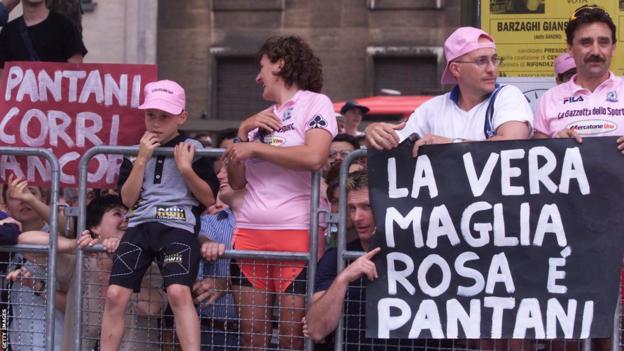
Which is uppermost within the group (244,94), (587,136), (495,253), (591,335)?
(244,94)

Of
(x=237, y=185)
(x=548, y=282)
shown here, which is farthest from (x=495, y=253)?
(x=237, y=185)

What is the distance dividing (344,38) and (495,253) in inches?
830

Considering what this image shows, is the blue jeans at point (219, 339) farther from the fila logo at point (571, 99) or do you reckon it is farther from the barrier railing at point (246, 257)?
the fila logo at point (571, 99)

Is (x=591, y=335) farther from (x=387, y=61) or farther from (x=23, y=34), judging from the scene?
(x=387, y=61)

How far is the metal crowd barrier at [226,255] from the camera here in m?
6.85

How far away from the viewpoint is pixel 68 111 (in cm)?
779

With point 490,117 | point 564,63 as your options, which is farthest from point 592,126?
point 564,63

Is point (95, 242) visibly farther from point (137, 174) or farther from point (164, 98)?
point (164, 98)

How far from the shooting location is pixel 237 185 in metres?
7.07

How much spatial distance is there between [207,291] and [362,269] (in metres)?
0.93

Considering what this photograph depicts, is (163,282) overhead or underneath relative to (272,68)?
underneath

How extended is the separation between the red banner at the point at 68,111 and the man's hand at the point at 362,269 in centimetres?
164

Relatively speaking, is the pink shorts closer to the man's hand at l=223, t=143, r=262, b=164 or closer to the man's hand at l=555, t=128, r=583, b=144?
the man's hand at l=223, t=143, r=262, b=164

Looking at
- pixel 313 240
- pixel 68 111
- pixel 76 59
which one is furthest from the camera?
pixel 76 59
